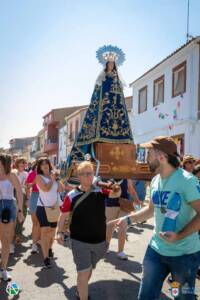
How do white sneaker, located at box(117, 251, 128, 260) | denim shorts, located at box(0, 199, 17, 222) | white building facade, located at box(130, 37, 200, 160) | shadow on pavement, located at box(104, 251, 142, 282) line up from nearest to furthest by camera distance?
denim shorts, located at box(0, 199, 17, 222)
shadow on pavement, located at box(104, 251, 142, 282)
white sneaker, located at box(117, 251, 128, 260)
white building facade, located at box(130, 37, 200, 160)

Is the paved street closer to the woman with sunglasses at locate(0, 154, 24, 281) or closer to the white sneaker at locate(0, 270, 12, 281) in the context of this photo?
the white sneaker at locate(0, 270, 12, 281)

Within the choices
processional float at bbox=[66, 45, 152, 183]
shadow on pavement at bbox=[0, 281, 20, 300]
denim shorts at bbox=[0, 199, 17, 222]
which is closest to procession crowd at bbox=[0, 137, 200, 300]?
denim shorts at bbox=[0, 199, 17, 222]

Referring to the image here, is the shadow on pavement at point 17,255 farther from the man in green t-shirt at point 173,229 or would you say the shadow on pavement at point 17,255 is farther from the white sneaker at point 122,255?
the man in green t-shirt at point 173,229

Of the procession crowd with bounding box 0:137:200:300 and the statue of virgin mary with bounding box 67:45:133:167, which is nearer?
the procession crowd with bounding box 0:137:200:300

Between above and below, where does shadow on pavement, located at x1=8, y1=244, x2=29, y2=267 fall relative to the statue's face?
below

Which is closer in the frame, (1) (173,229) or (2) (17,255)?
(1) (173,229)

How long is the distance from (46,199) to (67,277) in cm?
142

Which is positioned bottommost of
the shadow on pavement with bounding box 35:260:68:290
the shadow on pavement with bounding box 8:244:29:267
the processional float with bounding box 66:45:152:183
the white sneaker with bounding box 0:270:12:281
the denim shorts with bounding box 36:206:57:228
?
the shadow on pavement with bounding box 8:244:29:267

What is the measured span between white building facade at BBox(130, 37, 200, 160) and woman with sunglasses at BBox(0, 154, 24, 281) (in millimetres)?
11774

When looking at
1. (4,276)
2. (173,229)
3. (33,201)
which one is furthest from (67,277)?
(173,229)

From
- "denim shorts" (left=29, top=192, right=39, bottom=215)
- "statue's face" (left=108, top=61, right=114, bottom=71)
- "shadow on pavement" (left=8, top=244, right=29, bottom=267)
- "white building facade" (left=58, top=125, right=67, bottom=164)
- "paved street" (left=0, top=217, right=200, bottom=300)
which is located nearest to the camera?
"paved street" (left=0, top=217, right=200, bottom=300)

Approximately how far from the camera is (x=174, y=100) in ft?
58.5

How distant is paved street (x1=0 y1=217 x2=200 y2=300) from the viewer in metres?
4.95

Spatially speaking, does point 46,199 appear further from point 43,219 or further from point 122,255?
point 122,255
